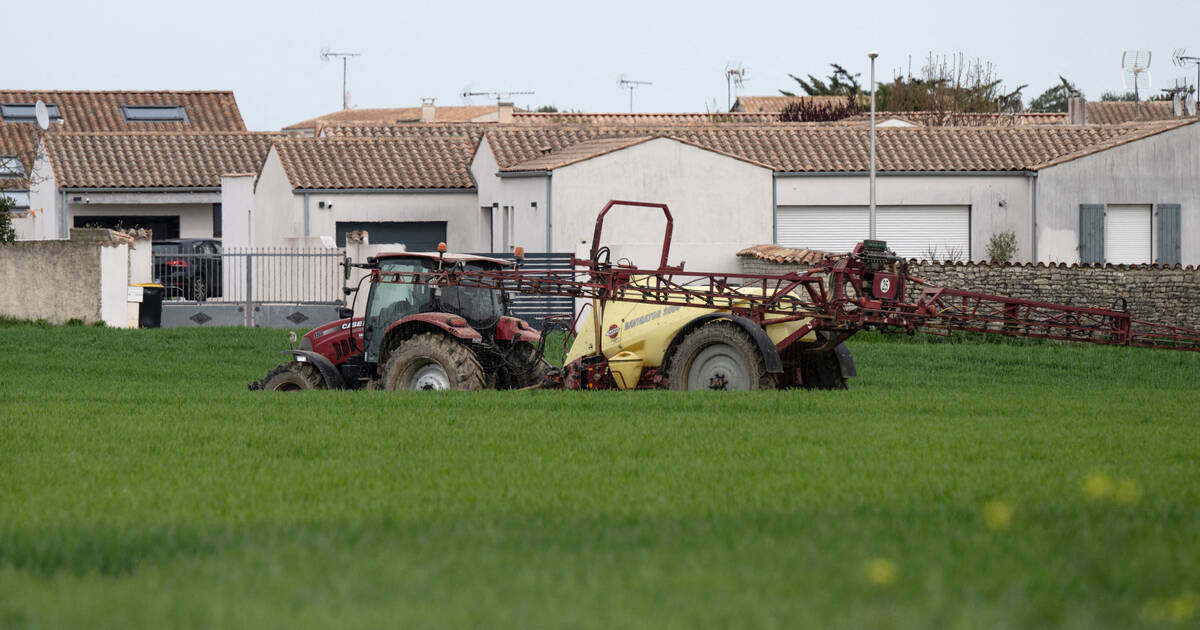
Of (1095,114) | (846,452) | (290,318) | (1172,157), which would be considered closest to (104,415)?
(846,452)

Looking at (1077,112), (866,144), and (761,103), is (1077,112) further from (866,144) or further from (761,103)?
(866,144)

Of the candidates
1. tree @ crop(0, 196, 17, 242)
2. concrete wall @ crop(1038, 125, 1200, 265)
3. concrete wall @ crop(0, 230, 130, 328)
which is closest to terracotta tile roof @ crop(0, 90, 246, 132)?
tree @ crop(0, 196, 17, 242)

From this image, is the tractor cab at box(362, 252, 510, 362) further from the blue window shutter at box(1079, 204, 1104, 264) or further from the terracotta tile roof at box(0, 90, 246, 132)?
the terracotta tile roof at box(0, 90, 246, 132)

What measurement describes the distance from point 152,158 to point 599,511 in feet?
158

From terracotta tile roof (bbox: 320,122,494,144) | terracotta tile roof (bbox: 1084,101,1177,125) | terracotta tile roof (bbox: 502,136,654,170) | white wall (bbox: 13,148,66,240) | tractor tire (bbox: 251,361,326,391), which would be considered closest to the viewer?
tractor tire (bbox: 251,361,326,391)

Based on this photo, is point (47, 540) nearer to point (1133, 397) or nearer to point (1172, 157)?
point (1133, 397)

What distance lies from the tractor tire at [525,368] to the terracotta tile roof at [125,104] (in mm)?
49543

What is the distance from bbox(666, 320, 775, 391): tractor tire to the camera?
1673 centimetres

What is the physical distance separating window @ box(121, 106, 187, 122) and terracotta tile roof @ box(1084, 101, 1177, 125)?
42616 millimetres

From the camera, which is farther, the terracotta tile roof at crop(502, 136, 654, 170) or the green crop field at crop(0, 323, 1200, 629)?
the terracotta tile roof at crop(502, 136, 654, 170)

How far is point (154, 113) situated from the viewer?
66.2m

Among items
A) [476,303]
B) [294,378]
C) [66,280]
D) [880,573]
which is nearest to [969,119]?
[66,280]

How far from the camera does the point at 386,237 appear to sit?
1766 inches

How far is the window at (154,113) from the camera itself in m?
66.0
